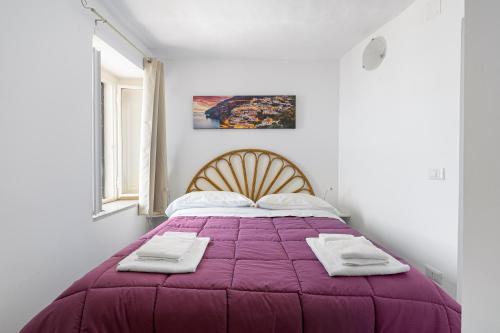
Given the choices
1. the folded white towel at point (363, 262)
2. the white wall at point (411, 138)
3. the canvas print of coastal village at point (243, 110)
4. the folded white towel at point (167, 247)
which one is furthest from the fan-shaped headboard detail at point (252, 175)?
the folded white towel at point (363, 262)

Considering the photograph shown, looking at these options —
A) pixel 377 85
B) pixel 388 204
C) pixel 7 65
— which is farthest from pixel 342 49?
pixel 7 65

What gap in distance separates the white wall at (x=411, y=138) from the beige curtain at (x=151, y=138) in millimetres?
2198

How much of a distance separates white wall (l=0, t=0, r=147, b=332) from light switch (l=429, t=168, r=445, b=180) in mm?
2537

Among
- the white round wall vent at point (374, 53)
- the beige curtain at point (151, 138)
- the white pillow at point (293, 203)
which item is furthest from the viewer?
the beige curtain at point (151, 138)

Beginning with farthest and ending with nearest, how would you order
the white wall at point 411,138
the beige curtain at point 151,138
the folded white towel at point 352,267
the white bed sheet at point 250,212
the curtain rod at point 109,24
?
the beige curtain at point 151,138 < the white bed sheet at point 250,212 < the curtain rod at point 109,24 < the white wall at point 411,138 < the folded white towel at point 352,267

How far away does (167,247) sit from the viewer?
1569mm

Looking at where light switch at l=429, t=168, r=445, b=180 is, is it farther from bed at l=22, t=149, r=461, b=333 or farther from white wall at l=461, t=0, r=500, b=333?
white wall at l=461, t=0, r=500, b=333

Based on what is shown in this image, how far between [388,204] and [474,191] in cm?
229

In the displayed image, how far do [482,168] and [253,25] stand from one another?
257cm

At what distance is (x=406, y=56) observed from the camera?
7.54 feet

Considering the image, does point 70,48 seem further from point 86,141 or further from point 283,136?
point 283,136

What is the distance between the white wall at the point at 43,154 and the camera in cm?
144

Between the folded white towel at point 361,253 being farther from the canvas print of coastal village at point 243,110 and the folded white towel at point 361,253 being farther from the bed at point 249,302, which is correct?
the canvas print of coastal village at point 243,110

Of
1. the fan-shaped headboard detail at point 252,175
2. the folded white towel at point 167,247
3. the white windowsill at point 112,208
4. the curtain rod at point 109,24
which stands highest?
the curtain rod at point 109,24
